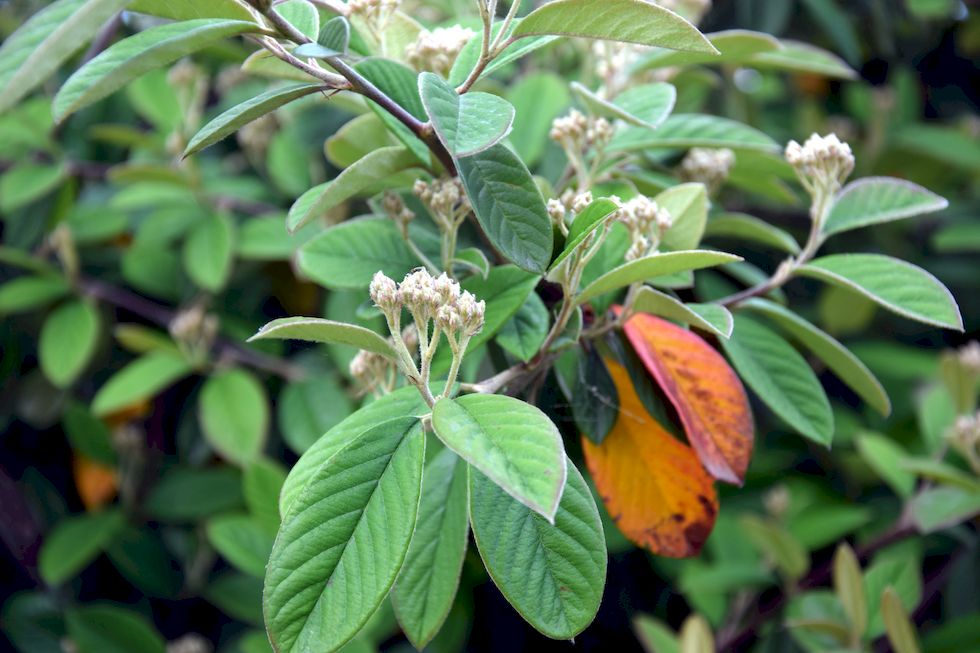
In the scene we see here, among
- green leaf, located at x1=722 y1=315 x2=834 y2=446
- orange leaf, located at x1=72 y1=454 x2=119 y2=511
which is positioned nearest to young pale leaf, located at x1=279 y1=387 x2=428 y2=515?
green leaf, located at x1=722 y1=315 x2=834 y2=446

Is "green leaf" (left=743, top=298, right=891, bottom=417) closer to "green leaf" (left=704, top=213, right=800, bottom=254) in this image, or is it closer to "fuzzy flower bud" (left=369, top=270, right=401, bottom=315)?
"green leaf" (left=704, top=213, right=800, bottom=254)

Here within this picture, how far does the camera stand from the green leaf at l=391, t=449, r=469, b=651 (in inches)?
31.1

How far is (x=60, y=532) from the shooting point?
1.56 meters

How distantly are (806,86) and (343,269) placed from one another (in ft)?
5.57

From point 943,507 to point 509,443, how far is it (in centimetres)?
87

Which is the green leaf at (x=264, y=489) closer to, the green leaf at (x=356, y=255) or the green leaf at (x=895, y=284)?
the green leaf at (x=356, y=255)

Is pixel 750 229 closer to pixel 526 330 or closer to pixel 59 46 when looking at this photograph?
pixel 526 330

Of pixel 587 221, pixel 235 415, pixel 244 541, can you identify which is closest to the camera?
pixel 587 221

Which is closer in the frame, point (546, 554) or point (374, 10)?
point (546, 554)

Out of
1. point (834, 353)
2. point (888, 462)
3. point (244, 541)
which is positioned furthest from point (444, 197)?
point (888, 462)

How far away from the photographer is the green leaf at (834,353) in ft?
2.90

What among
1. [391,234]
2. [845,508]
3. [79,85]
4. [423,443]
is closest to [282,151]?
[391,234]

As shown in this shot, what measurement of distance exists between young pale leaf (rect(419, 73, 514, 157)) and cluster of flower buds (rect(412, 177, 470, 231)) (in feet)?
0.32

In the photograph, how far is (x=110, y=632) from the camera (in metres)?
1.43
